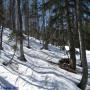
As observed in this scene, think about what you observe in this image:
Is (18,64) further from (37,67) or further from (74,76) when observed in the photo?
(74,76)

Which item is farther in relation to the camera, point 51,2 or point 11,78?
point 51,2

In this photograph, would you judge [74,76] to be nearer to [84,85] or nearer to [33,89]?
[84,85]

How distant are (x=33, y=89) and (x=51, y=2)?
8.84 m

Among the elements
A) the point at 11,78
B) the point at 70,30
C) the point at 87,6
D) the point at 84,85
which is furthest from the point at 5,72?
the point at 87,6

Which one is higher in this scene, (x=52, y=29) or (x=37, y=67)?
(x=52, y=29)

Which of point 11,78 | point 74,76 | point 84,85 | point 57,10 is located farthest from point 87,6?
point 11,78

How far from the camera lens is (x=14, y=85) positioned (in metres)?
14.4

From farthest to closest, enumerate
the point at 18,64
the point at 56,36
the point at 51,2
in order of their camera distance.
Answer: the point at 56,36
the point at 51,2
the point at 18,64

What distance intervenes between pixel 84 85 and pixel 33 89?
11.1ft

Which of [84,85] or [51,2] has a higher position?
[51,2]

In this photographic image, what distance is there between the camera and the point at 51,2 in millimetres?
20797

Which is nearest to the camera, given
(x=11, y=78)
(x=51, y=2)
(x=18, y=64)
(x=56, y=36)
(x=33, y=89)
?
(x=33, y=89)

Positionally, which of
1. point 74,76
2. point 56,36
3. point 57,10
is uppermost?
point 57,10

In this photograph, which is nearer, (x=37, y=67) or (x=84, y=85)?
(x=84, y=85)
